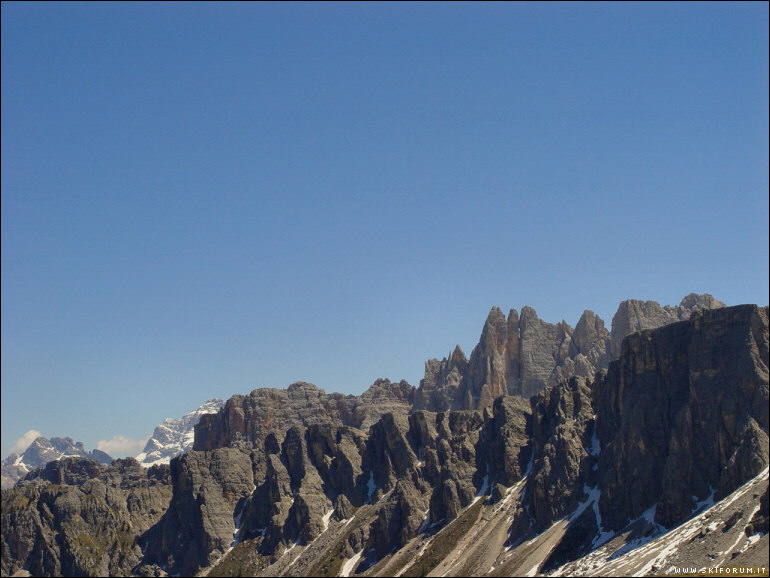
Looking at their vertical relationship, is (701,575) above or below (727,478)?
below

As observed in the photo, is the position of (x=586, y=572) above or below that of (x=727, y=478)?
below

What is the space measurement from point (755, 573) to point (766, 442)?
4466cm

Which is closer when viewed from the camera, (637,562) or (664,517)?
(637,562)

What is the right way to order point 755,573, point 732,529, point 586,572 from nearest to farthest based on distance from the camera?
1. point 755,573
2. point 732,529
3. point 586,572

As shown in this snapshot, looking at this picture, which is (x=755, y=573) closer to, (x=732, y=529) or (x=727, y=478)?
(x=732, y=529)

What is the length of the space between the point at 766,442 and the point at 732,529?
28.2m

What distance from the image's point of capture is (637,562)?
593 feet

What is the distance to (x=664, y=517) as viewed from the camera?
199125 mm

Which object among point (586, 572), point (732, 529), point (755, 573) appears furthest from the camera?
point (586, 572)

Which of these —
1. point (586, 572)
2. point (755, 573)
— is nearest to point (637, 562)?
point (586, 572)

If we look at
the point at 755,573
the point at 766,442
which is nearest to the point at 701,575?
the point at 755,573

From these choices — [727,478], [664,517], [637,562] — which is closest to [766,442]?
[727,478]

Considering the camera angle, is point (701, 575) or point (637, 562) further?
point (637, 562)

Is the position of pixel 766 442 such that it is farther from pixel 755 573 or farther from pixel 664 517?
pixel 755 573
